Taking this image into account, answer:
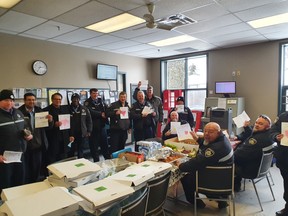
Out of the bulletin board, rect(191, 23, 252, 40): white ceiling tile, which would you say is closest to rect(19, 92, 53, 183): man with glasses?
the bulletin board

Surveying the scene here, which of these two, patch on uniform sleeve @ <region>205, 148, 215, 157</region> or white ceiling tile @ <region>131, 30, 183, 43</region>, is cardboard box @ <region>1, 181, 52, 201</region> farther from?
white ceiling tile @ <region>131, 30, 183, 43</region>

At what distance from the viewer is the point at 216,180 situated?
226 centimetres

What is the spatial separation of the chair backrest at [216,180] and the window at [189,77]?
427 cm

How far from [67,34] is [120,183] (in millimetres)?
3451

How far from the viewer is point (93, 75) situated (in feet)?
18.4

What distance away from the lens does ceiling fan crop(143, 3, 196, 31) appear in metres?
3.07

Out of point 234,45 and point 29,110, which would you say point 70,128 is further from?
point 234,45

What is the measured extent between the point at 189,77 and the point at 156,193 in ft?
17.0

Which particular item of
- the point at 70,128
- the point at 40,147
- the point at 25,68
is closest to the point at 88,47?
the point at 25,68

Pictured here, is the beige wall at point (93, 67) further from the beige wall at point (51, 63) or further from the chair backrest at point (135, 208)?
the chair backrest at point (135, 208)

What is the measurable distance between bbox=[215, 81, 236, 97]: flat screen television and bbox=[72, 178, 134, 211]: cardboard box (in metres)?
4.64

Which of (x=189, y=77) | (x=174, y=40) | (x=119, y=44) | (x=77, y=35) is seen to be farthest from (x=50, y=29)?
(x=189, y=77)

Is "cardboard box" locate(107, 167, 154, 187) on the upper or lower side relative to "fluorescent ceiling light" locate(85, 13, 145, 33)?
lower

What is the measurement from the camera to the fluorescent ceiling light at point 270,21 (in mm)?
3507
